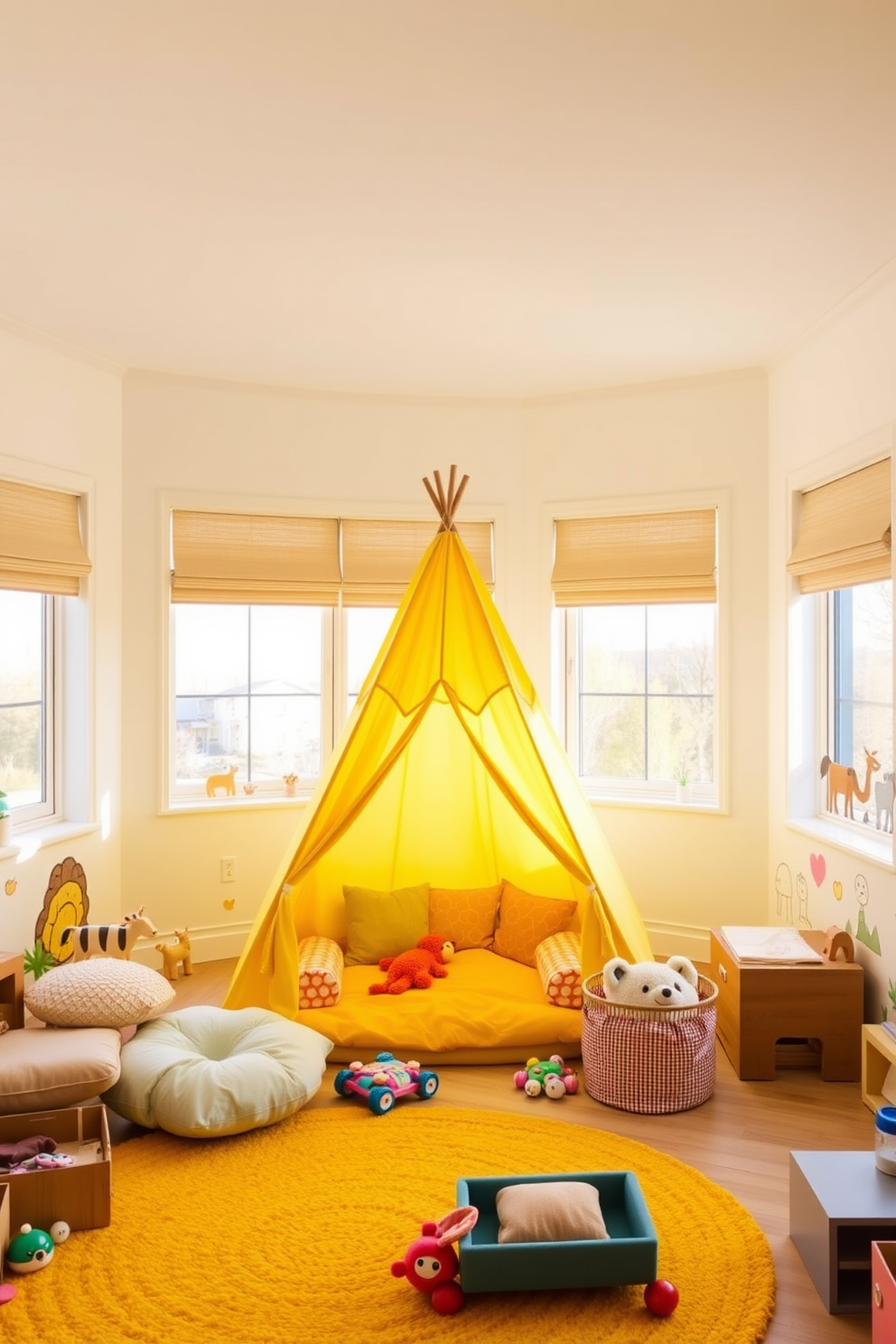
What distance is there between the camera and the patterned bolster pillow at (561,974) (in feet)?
11.6

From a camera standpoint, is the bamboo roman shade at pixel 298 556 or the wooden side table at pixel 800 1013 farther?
the bamboo roman shade at pixel 298 556

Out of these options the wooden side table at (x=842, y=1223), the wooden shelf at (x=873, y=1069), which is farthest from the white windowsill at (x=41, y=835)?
the wooden shelf at (x=873, y=1069)

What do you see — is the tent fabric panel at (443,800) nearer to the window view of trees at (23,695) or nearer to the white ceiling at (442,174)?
the white ceiling at (442,174)

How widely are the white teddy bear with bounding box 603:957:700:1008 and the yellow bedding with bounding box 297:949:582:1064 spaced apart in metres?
0.37

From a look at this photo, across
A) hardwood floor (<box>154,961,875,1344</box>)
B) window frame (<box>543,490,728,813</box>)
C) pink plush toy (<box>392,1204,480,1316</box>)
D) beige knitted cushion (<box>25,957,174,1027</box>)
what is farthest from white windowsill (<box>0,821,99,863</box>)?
pink plush toy (<box>392,1204,480,1316</box>)

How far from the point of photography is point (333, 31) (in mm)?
2021

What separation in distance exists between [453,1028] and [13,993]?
140cm

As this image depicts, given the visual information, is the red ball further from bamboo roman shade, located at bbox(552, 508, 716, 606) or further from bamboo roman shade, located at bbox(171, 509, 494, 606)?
bamboo roman shade, located at bbox(171, 509, 494, 606)

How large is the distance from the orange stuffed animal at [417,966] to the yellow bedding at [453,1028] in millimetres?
136

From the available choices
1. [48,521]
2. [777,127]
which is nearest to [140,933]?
[48,521]

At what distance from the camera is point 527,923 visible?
4.12 metres

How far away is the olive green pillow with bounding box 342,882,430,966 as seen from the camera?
161 inches

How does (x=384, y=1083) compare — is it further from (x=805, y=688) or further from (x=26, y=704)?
(x=805, y=688)

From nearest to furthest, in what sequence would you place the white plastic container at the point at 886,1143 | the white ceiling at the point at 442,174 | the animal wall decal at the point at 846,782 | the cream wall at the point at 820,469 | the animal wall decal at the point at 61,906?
the white ceiling at the point at 442,174
the white plastic container at the point at 886,1143
the cream wall at the point at 820,469
the animal wall decal at the point at 846,782
the animal wall decal at the point at 61,906
